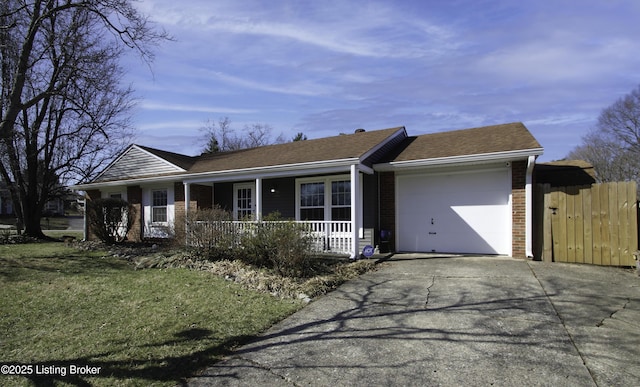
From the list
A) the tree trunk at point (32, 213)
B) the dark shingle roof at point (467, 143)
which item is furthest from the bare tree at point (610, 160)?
the tree trunk at point (32, 213)

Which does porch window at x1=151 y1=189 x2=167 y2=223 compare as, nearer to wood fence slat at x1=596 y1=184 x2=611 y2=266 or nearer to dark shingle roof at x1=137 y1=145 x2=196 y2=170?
dark shingle roof at x1=137 y1=145 x2=196 y2=170

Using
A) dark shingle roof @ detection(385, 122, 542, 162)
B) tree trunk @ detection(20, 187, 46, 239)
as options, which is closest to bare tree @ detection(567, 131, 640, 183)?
dark shingle roof @ detection(385, 122, 542, 162)

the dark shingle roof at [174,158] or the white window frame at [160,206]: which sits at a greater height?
the dark shingle roof at [174,158]

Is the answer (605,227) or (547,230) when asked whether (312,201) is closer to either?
(547,230)

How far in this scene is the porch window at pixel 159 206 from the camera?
15.6m

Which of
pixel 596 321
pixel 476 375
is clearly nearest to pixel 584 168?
pixel 596 321

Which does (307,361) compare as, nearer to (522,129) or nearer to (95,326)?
(95,326)

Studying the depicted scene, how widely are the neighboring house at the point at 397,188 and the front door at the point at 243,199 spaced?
4cm

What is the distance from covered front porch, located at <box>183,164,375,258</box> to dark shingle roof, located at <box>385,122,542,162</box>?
5.35 feet

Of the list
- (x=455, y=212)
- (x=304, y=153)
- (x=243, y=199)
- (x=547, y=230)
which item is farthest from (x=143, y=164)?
(x=547, y=230)

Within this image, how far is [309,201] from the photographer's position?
1268 centimetres

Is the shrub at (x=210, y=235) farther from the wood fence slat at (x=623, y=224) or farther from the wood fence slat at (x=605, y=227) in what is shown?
the wood fence slat at (x=623, y=224)

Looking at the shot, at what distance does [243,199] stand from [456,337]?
10881 millimetres

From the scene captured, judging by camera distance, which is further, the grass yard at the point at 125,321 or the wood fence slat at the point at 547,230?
the wood fence slat at the point at 547,230
